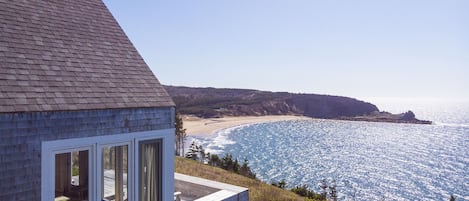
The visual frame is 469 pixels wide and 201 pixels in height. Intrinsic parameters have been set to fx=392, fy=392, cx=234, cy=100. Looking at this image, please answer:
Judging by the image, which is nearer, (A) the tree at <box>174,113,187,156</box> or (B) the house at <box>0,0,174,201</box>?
(B) the house at <box>0,0,174,201</box>

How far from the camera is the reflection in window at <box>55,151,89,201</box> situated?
6855 mm

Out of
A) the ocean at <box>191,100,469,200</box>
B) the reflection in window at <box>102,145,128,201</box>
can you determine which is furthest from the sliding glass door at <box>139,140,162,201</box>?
the ocean at <box>191,100,469,200</box>

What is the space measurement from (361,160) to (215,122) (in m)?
48.4

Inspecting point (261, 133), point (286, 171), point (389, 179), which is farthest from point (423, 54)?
point (261, 133)

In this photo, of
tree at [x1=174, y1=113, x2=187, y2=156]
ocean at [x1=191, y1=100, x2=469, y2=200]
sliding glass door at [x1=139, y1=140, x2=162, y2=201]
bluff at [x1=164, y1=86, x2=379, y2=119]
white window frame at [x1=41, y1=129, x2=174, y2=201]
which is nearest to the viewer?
white window frame at [x1=41, y1=129, x2=174, y2=201]

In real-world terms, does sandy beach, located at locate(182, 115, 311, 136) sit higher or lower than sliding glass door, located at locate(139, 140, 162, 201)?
lower

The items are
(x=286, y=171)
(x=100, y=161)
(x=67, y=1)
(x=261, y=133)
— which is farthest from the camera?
(x=261, y=133)

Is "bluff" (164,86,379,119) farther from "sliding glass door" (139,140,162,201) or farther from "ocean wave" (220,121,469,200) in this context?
"sliding glass door" (139,140,162,201)

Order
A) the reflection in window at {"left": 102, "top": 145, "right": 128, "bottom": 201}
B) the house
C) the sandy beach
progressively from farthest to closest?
the sandy beach < the reflection in window at {"left": 102, "top": 145, "right": 128, "bottom": 201} < the house

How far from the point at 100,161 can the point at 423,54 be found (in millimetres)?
53015

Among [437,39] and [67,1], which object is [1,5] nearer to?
[67,1]

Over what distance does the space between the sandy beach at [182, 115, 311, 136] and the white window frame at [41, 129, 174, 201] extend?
6589cm

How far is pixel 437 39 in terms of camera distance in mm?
40156

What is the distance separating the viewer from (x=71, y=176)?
24.9 ft
